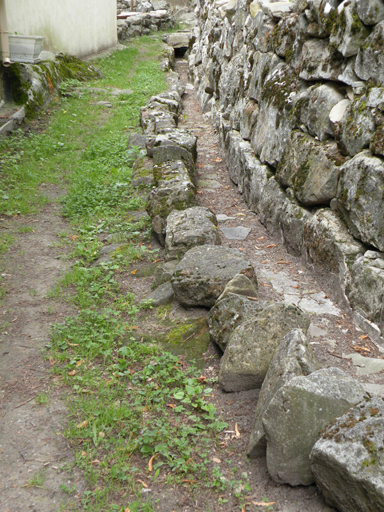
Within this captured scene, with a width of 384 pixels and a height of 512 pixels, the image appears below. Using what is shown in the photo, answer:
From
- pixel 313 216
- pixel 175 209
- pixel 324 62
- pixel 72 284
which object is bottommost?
pixel 72 284

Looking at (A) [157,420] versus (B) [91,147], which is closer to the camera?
(A) [157,420]

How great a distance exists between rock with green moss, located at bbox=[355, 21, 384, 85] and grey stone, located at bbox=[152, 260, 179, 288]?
2330mm

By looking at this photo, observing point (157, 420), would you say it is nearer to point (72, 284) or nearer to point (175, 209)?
point (72, 284)

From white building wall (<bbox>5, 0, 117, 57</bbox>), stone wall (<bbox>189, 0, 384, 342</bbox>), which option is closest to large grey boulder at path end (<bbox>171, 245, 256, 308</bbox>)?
stone wall (<bbox>189, 0, 384, 342</bbox>)

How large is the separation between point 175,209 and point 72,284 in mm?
1459

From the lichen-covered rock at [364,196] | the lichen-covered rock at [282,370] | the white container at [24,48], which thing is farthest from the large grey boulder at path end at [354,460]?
the white container at [24,48]

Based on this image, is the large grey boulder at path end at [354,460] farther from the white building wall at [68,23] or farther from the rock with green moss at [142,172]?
the white building wall at [68,23]

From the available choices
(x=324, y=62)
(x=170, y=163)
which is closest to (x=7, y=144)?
(x=170, y=163)

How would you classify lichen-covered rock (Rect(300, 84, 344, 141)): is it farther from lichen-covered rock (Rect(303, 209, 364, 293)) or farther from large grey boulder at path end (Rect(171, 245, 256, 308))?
large grey boulder at path end (Rect(171, 245, 256, 308))

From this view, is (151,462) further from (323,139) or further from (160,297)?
(323,139)

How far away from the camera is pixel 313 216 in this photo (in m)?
4.33

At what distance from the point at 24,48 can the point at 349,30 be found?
301 inches

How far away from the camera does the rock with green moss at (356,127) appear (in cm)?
353

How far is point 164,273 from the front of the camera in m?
4.46
